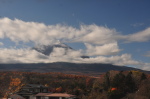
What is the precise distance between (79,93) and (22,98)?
1334cm

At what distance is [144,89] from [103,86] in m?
18.4

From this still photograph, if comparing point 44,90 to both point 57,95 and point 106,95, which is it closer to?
point 57,95

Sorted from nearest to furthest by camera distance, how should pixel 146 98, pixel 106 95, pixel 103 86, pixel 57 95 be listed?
1. pixel 146 98
2. pixel 106 95
3. pixel 57 95
4. pixel 103 86

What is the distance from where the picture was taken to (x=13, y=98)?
47.5 metres

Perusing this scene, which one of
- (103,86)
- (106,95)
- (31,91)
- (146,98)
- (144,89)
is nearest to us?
(146,98)

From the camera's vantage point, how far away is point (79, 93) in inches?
2058

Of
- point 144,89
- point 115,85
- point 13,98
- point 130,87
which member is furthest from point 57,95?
point 144,89

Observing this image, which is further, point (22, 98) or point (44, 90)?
point (44, 90)

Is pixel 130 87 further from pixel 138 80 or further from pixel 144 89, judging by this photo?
pixel 144 89

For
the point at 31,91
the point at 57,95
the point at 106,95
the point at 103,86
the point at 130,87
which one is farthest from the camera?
the point at 31,91

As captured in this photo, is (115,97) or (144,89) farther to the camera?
(115,97)

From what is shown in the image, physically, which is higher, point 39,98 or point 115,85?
point 115,85

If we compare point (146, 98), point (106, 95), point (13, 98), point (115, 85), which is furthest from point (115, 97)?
point (13, 98)

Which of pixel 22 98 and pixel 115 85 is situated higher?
pixel 115 85
